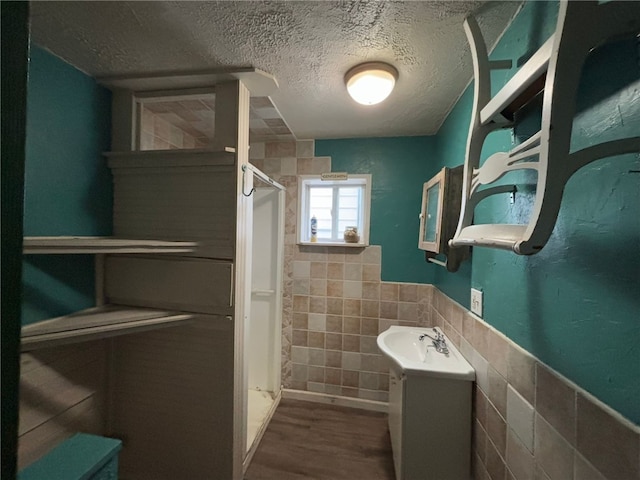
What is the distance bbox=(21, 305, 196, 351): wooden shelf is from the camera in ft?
3.06

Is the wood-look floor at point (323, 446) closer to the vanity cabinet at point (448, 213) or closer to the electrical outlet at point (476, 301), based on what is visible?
the electrical outlet at point (476, 301)

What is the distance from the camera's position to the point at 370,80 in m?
1.16

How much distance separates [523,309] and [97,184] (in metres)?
2.03

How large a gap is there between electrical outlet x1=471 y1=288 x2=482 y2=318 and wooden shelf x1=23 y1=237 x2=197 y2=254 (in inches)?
55.3

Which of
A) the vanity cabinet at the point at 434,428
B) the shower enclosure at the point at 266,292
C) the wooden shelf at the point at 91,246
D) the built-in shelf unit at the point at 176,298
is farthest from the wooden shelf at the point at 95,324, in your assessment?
the vanity cabinet at the point at 434,428

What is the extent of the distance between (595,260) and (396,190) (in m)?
1.52

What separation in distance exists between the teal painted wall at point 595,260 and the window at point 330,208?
139cm

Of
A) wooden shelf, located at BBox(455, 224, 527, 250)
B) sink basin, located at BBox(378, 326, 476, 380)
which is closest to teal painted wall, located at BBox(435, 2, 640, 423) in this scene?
wooden shelf, located at BBox(455, 224, 527, 250)

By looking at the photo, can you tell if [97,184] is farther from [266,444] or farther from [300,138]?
[266,444]

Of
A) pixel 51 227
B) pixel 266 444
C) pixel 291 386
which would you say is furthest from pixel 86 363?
pixel 291 386

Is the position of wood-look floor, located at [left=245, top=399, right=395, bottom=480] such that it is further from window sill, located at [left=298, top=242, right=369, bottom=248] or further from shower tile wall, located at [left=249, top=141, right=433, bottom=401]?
window sill, located at [left=298, top=242, right=369, bottom=248]

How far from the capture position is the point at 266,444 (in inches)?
64.5

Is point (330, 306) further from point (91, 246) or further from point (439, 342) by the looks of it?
point (91, 246)

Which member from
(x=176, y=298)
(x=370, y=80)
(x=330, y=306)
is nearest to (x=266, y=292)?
(x=330, y=306)
